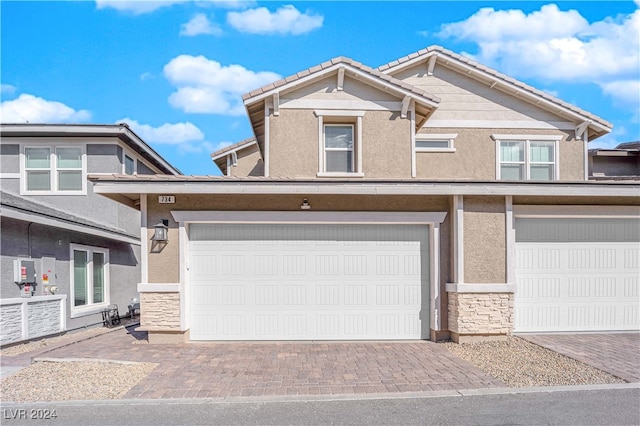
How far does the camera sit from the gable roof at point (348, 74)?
10562 mm

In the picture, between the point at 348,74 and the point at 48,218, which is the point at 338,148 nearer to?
the point at 348,74

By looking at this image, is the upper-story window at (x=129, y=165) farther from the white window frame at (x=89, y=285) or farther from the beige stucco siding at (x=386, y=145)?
the beige stucco siding at (x=386, y=145)

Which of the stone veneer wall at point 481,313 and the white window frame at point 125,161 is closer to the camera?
the stone veneer wall at point 481,313

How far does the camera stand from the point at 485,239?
8734 millimetres

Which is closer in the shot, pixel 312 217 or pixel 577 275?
pixel 312 217

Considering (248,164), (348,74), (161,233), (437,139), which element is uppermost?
(348,74)

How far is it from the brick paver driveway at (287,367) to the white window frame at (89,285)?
283 centimetres

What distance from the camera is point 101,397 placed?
558 centimetres

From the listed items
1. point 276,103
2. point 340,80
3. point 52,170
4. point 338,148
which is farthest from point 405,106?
point 52,170

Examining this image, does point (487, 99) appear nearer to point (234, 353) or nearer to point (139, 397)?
point (234, 353)

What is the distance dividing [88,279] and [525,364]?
36.6 feet

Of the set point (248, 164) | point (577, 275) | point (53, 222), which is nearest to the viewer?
point (577, 275)

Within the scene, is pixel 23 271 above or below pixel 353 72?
below

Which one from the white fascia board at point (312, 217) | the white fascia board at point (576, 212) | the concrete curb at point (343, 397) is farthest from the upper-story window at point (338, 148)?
the concrete curb at point (343, 397)
